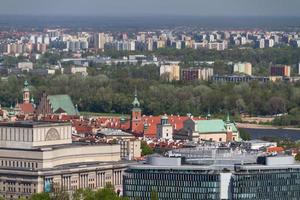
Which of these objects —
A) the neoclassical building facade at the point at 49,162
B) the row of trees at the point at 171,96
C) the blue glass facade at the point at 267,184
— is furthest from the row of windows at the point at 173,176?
the row of trees at the point at 171,96

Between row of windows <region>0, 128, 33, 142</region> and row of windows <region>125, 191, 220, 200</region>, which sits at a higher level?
row of windows <region>0, 128, 33, 142</region>

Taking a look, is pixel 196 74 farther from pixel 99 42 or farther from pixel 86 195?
pixel 86 195

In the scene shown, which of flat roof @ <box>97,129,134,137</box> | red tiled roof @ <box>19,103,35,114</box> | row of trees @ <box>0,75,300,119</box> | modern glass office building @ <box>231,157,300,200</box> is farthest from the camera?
row of trees @ <box>0,75,300,119</box>

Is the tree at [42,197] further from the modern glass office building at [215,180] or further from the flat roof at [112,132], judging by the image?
the flat roof at [112,132]

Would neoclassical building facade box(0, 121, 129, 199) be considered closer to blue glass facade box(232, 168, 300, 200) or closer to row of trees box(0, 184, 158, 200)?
row of trees box(0, 184, 158, 200)

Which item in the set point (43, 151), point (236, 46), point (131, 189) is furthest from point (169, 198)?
point (236, 46)

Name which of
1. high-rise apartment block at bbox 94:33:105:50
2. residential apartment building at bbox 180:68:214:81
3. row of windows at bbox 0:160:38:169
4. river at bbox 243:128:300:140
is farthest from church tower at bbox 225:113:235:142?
high-rise apartment block at bbox 94:33:105:50

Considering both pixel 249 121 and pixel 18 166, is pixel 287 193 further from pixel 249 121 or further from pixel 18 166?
pixel 249 121

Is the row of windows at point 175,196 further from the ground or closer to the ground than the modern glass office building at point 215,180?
closer to the ground
